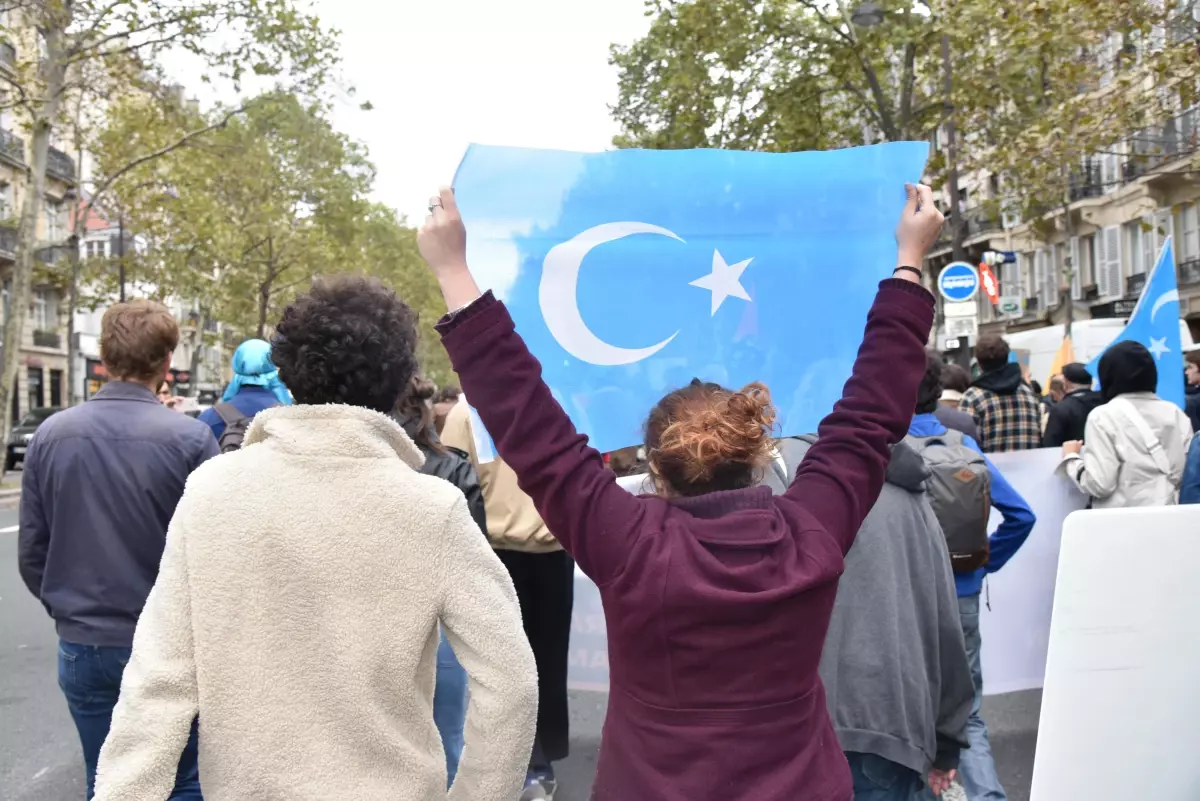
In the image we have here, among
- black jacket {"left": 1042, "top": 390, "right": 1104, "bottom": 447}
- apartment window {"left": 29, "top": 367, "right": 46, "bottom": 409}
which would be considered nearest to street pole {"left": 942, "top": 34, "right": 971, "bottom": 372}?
black jacket {"left": 1042, "top": 390, "right": 1104, "bottom": 447}

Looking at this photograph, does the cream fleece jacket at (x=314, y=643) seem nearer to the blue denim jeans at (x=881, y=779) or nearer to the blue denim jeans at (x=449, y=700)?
the blue denim jeans at (x=881, y=779)

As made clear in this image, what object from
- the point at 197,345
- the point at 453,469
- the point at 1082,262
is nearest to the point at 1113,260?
the point at 1082,262

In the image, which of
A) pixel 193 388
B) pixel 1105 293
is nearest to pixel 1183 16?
pixel 1105 293

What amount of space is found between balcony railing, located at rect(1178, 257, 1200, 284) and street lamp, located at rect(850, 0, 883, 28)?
1992 cm

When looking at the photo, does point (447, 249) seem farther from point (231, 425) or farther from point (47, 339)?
point (47, 339)

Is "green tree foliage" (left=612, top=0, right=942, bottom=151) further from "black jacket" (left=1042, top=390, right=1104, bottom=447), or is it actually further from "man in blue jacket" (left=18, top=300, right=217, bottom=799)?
"man in blue jacket" (left=18, top=300, right=217, bottom=799)

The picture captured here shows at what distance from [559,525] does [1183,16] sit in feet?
33.5

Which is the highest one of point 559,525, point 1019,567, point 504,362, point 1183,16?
point 1183,16

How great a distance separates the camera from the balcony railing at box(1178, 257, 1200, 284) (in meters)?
33.7

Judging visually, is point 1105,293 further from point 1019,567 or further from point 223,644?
point 223,644

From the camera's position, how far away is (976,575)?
4.46m

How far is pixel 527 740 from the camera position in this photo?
6.97 ft

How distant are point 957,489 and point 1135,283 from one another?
123ft

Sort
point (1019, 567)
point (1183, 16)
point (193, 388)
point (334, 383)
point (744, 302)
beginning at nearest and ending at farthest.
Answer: point (334, 383), point (744, 302), point (1019, 567), point (1183, 16), point (193, 388)
